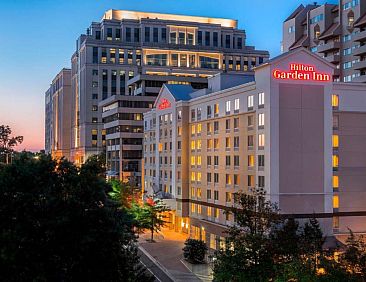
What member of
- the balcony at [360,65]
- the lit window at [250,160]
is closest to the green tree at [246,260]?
the lit window at [250,160]

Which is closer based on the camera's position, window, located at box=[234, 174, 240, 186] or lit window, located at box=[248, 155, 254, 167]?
lit window, located at box=[248, 155, 254, 167]

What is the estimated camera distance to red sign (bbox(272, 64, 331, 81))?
190 feet

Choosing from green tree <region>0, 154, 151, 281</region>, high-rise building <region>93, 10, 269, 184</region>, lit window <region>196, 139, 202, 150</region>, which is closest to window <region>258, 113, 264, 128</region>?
lit window <region>196, 139, 202, 150</region>

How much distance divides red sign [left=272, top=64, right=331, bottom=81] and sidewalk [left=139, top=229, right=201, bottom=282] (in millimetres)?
23571

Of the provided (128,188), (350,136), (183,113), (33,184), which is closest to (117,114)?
(128,188)

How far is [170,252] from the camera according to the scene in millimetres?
67688

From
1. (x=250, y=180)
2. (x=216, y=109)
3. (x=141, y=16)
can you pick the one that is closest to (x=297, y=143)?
(x=250, y=180)

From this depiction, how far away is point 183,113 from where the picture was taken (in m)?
80.2

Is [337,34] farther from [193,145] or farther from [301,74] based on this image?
[301,74]

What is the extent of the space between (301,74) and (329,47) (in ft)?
176

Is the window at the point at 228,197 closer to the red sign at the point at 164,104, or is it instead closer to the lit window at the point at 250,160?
the lit window at the point at 250,160

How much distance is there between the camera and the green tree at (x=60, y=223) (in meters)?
25.5

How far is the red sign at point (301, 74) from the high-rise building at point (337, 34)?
1715 inches

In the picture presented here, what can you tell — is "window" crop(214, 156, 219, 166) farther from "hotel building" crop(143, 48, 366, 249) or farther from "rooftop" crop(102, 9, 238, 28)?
"rooftop" crop(102, 9, 238, 28)
